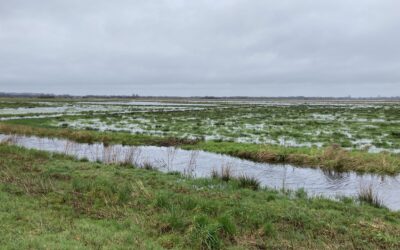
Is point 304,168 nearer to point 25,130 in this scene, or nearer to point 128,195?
point 128,195

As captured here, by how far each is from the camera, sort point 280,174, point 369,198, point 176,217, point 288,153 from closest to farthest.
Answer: point 176,217
point 369,198
point 280,174
point 288,153

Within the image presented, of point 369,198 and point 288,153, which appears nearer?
point 369,198

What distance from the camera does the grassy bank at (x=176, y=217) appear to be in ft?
27.0

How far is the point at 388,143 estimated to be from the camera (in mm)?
28234

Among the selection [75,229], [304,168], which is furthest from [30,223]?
[304,168]

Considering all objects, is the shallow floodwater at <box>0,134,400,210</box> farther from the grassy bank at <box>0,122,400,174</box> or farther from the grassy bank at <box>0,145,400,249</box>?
the grassy bank at <box>0,145,400,249</box>

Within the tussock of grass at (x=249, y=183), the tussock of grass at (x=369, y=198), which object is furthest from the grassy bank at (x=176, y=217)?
the tussock of grass at (x=369, y=198)

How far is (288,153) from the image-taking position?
74.9 ft

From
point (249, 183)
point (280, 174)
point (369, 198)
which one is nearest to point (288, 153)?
point (280, 174)

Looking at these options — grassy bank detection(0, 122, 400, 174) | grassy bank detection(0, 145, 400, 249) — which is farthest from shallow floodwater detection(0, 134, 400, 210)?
grassy bank detection(0, 145, 400, 249)

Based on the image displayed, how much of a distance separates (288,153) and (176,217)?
573 inches

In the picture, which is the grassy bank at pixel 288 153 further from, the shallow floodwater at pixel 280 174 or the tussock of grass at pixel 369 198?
the tussock of grass at pixel 369 198

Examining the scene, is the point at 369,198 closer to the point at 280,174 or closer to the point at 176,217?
the point at 280,174

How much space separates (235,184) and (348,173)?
24.9 ft
